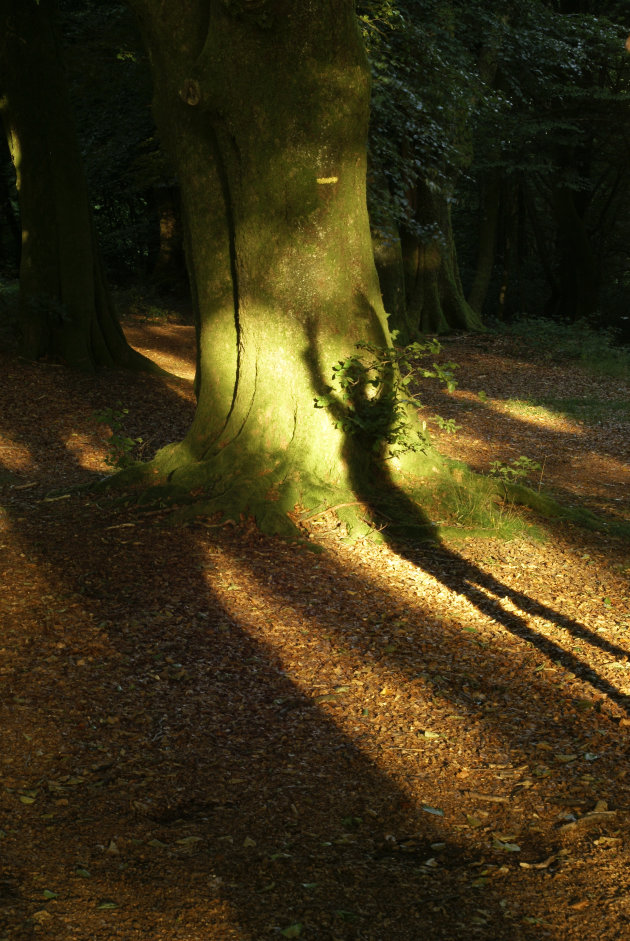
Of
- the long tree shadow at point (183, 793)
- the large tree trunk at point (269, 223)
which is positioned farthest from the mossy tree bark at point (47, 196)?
the long tree shadow at point (183, 793)

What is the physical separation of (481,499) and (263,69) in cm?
340

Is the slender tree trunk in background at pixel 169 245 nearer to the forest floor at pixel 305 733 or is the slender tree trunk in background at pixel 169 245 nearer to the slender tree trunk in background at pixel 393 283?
the slender tree trunk in background at pixel 393 283

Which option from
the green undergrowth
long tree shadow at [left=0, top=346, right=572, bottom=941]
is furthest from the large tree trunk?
long tree shadow at [left=0, top=346, right=572, bottom=941]

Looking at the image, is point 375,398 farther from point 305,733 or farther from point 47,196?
point 47,196

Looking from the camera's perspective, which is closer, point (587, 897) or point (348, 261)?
point (587, 897)

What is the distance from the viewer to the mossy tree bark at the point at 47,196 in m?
11.5

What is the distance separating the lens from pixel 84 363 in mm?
12219

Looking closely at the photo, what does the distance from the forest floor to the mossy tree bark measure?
5.76 m

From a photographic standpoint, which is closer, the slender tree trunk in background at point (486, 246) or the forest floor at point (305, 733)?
the forest floor at point (305, 733)

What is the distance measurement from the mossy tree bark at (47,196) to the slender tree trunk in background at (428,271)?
24.7 ft

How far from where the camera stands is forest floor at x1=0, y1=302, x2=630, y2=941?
2.68 meters

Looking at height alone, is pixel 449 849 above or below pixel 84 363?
below

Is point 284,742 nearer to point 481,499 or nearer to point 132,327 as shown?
point 481,499

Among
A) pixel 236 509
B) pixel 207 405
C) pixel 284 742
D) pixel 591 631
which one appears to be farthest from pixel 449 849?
pixel 207 405
